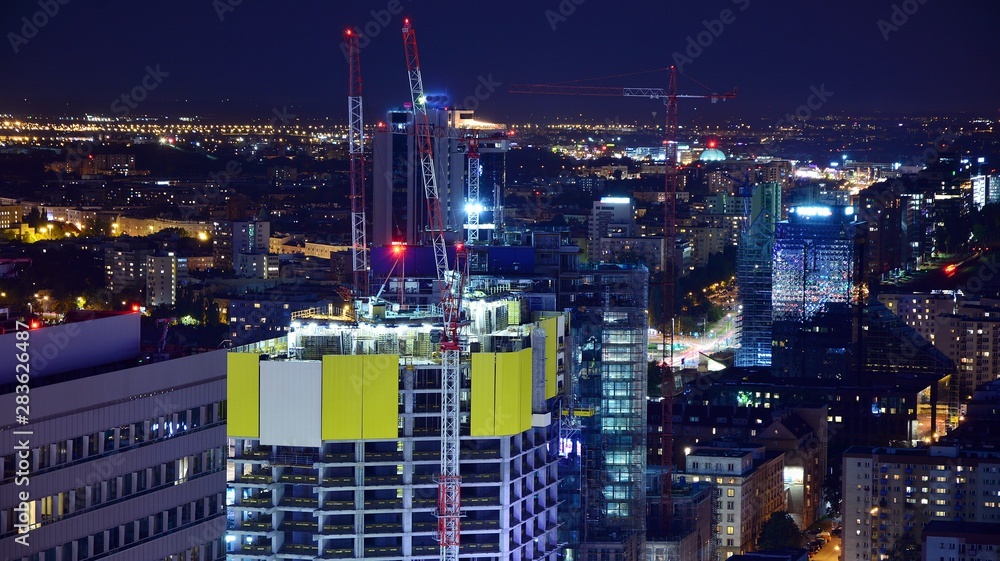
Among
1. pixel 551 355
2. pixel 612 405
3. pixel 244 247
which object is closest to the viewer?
pixel 551 355

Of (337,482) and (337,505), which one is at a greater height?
(337,482)

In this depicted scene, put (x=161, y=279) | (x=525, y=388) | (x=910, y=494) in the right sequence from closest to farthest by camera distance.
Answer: (x=525, y=388) < (x=910, y=494) < (x=161, y=279)

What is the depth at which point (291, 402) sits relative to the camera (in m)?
16.9

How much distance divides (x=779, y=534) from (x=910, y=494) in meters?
2.29

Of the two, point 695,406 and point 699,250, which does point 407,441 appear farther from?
point 699,250

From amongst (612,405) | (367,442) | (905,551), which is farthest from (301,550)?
(905,551)

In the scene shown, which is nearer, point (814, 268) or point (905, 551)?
point (905, 551)

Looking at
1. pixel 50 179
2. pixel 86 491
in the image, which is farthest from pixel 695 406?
pixel 50 179

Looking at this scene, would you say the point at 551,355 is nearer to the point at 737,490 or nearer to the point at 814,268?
the point at 737,490

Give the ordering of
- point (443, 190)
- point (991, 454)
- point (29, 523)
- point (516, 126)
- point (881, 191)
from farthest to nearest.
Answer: point (516, 126) < point (881, 191) < point (443, 190) < point (991, 454) < point (29, 523)

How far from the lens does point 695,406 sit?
1578 inches

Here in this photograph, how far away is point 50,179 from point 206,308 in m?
26.1

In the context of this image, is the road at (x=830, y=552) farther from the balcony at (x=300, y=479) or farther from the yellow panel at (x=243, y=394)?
the yellow panel at (x=243, y=394)

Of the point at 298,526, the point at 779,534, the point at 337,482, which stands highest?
the point at 337,482
